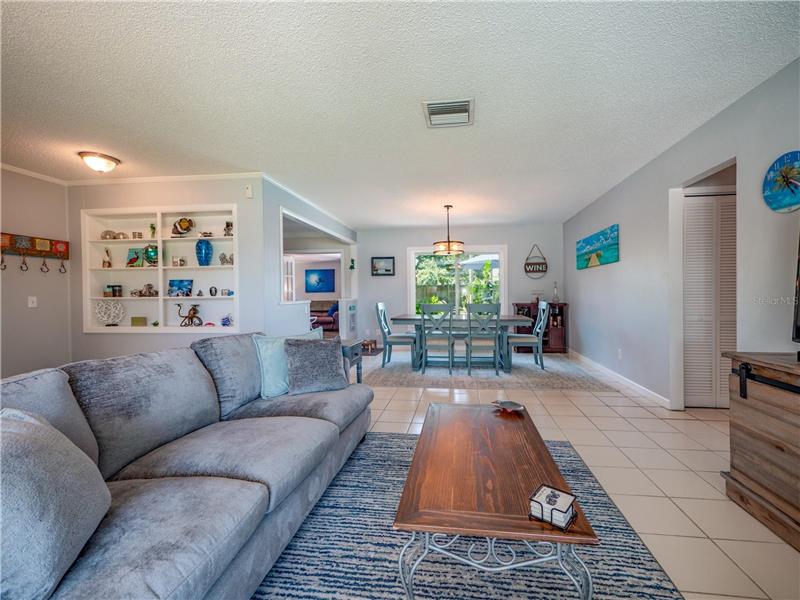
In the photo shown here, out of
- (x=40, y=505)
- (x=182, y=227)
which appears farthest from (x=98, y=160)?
(x=40, y=505)

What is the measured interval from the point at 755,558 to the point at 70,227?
6062 millimetres

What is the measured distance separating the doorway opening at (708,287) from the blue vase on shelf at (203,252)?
4.75 m

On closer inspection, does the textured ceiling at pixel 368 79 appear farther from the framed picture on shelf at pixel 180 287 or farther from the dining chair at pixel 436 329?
the dining chair at pixel 436 329

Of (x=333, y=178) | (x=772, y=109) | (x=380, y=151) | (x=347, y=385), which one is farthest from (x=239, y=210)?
(x=772, y=109)

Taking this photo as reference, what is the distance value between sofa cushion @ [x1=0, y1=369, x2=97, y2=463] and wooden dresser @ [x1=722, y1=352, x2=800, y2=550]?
2870 millimetres

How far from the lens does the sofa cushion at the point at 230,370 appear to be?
199cm

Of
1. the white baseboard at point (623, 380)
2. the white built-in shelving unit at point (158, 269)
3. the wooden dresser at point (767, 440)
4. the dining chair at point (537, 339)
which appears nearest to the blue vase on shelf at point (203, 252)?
the white built-in shelving unit at point (158, 269)

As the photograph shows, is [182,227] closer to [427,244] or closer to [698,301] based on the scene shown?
[427,244]

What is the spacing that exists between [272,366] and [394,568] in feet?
4.57

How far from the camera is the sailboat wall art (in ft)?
13.5

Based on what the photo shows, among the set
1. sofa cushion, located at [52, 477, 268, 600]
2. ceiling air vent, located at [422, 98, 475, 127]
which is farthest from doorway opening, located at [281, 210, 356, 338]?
A: sofa cushion, located at [52, 477, 268, 600]

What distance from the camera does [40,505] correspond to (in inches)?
30.2

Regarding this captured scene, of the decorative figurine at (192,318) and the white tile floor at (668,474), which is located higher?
the decorative figurine at (192,318)

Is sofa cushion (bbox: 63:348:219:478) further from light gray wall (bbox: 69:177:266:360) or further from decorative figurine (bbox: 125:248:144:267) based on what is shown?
decorative figurine (bbox: 125:248:144:267)
